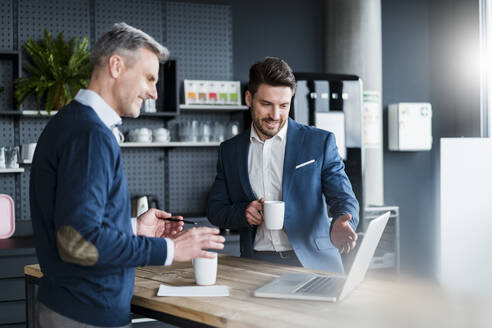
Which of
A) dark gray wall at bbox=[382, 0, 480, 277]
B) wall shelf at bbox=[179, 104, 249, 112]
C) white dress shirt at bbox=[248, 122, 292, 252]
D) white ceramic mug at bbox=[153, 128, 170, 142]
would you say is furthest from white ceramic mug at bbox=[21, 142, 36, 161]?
dark gray wall at bbox=[382, 0, 480, 277]

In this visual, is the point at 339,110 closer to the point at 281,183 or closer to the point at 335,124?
the point at 335,124

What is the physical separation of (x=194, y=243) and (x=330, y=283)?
0.46 meters

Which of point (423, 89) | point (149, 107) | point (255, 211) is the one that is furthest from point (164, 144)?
point (423, 89)

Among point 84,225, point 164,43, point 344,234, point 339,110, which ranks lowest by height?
point 344,234

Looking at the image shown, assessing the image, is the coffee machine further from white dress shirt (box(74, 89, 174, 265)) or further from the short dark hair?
white dress shirt (box(74, 89, 174, 265))

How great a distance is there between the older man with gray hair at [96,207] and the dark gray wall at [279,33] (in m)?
3.49

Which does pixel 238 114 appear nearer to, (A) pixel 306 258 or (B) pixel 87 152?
(A) pixel 306 258

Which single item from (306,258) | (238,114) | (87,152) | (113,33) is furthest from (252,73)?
(238,114)

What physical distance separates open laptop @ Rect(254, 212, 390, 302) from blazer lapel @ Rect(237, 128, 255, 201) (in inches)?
24.5

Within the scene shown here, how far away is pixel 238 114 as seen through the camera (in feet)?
16.0

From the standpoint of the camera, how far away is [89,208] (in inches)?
52.1

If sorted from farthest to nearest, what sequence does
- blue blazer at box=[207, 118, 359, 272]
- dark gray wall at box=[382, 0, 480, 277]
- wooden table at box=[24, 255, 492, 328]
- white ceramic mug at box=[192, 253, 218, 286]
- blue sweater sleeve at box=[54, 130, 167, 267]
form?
dark gray wall at box=[382, 0, 480, 277]
blue blazer at box=[207, 118, 359, 272]
white ceramic mug at box=[192, 253, 218, 286]
blue sweater sleeve at box=[54, 130, 167, 267]
wooden table at box=[24, 255, 492, 328]

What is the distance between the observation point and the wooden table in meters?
0.42

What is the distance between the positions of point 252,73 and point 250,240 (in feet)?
2.28
